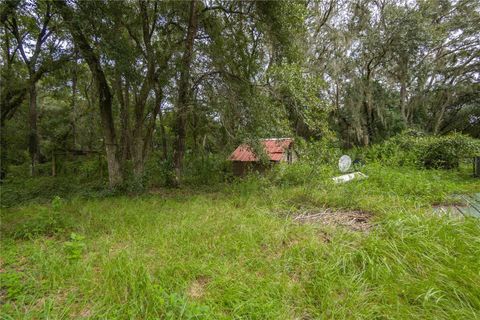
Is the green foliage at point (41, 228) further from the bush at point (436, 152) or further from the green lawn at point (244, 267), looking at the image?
the bush at point (436, 152)

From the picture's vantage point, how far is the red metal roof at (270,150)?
5617mm

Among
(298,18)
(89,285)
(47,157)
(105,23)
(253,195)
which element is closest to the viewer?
(89,285)

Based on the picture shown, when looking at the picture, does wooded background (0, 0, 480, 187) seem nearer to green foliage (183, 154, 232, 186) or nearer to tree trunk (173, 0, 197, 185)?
tree trunk (173, 0, 197, 185)

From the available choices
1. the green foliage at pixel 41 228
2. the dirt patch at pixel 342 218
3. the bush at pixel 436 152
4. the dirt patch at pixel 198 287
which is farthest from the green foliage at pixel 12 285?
the bush at pixel 436 152

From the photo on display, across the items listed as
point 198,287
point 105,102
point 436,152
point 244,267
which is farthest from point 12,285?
point 436,152

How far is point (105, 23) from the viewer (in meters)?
4.39

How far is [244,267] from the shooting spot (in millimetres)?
2131

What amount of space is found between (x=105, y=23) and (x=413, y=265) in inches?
245

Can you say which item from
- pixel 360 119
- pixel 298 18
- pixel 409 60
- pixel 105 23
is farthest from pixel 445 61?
pixel 105 23

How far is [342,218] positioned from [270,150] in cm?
490

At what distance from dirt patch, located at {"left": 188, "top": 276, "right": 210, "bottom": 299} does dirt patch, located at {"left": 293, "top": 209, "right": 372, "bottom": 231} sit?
173 cm

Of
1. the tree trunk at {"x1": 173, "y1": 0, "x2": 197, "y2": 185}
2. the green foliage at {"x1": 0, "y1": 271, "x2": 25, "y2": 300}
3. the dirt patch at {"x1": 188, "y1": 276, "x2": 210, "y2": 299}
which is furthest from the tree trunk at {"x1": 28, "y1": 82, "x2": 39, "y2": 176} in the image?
the dirt patch at {"x1": 188, "y1": 276, "x2": 210, "y2": 299}

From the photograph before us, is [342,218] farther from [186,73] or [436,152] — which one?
[436,152]

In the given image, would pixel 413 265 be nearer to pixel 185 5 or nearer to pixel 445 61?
pixel 185 5
